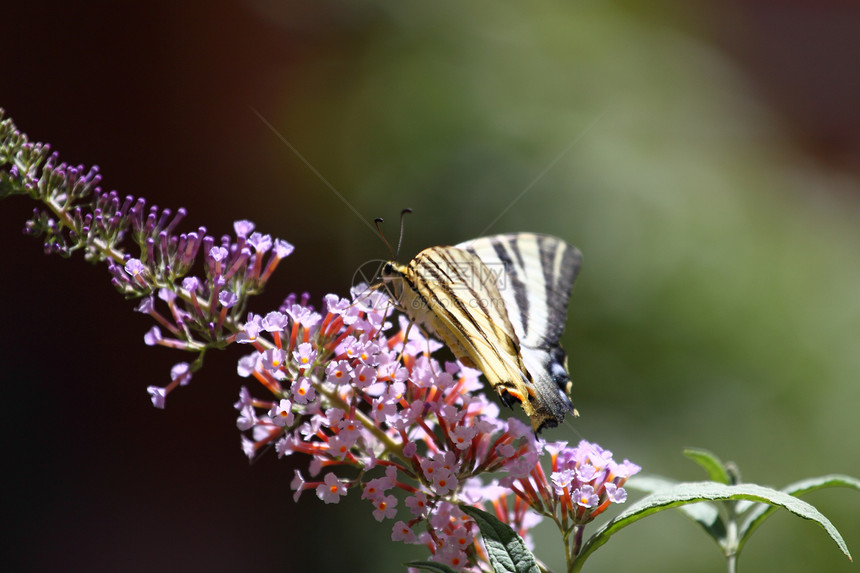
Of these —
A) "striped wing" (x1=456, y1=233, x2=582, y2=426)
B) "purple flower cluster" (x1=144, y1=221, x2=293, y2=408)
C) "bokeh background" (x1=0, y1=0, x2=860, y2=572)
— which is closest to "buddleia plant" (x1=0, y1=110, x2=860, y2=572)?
"purple flower cluster" (x1=144, y1=221, x2=293, y2=408)

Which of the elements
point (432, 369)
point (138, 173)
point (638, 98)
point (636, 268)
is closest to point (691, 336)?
point (636, 268)

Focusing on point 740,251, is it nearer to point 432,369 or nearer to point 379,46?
point 379,46

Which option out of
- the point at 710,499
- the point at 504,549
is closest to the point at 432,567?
the point at 504,549

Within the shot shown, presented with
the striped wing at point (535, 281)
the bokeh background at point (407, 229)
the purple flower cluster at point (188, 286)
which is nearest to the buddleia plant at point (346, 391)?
the purple flower cluster at point (188, 286)

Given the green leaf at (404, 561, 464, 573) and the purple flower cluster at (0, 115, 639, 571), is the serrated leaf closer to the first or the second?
the purple flower cluster at (0, 115, 639, 571)

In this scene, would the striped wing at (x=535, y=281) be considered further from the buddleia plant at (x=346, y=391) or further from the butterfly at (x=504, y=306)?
the buddleia plant at (x=346, y=391)

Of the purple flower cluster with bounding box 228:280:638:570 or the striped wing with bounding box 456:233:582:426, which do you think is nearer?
the purple flower cluster with bounding box 228:280:638:570
